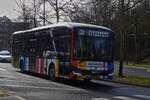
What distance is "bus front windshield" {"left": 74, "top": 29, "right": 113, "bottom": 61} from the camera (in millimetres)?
15320

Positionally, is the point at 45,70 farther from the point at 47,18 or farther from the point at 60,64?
the point at 47,18

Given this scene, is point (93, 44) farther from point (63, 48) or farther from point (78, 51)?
point (63, 48)

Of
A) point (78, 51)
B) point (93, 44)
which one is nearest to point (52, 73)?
point (78, 51)

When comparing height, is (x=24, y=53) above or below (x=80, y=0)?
below

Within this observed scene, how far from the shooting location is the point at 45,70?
18.4 meters

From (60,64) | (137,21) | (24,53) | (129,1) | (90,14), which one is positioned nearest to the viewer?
(60,64)

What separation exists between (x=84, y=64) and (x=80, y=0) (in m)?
12.8

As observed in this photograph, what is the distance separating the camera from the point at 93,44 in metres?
15.8

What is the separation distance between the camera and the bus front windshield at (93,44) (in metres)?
15.3

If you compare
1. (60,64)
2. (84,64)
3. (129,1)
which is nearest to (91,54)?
(84,64)

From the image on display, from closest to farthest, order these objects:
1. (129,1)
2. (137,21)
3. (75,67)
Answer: (75,67), (129,1), (137,21)

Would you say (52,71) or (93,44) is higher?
(93,44)

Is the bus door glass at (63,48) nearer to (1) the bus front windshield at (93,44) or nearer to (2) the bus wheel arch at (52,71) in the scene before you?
(1) the bus front windshield at (93,44)

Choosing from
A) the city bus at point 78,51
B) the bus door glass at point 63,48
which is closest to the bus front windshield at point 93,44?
the city bus at point 78,51
